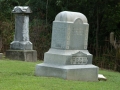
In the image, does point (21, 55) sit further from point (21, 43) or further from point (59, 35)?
point (59, 35)

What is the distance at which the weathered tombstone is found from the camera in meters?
16.3

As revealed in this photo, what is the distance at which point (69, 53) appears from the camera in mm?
10719

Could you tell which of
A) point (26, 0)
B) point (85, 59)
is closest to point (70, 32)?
point (85, 59)

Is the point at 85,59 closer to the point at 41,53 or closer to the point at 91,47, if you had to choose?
the point at 41,53

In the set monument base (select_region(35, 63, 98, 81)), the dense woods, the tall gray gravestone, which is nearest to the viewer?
monument base (select_region(35, 63, 98, 81))

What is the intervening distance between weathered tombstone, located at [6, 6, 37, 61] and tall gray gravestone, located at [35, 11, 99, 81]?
5260 mm

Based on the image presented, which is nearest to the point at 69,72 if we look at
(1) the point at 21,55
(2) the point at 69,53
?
(2) the point at 69,53

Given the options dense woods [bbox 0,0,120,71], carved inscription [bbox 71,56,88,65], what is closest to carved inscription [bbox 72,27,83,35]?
carved inscription [bbox 71,56,88,65]

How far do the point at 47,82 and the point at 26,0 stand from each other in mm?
17004

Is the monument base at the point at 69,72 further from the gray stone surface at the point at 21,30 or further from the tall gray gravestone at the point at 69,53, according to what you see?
the gray stone surface at the point at 21,30

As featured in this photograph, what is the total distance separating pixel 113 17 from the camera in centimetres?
2227

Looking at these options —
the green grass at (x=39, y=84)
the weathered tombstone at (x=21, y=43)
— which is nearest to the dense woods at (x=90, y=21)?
the weathered tombstone at (x=21, y=43)

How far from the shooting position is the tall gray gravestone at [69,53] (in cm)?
1058

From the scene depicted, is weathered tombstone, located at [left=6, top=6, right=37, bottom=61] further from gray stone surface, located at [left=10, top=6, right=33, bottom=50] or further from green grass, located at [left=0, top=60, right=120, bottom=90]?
green grass, located at [left=0, top=60, right=120, bottom=90]
